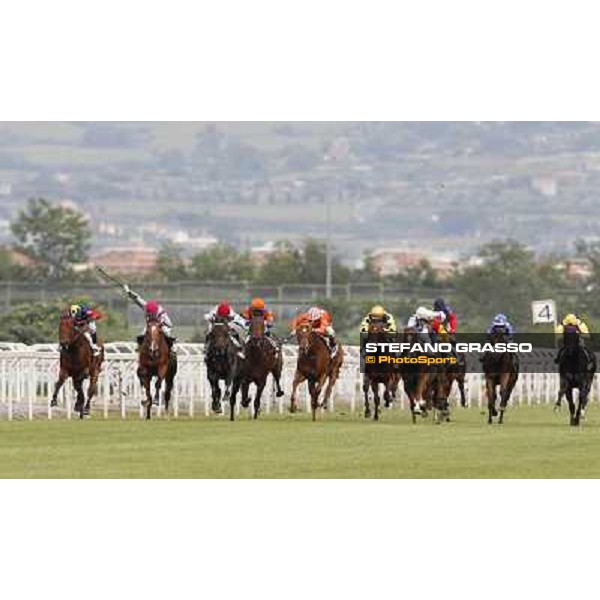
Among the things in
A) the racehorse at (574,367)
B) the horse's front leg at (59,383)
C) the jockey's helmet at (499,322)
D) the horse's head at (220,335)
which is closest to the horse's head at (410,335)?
the jockey's helmet at (499,322)

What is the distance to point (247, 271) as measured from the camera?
121 meters

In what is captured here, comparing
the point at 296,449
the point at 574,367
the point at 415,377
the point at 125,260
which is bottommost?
the point at 296,449

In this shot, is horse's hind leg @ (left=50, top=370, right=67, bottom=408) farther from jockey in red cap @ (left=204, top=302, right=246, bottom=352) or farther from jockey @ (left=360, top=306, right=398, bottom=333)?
jockey @ (left=360, top=306, right=398, bottom=333)

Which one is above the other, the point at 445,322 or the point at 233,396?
the point at 445,322

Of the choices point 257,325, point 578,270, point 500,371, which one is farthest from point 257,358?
point 578,270

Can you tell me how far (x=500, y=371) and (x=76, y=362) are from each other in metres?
6.00

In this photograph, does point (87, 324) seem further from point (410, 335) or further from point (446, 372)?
point (446, 372)

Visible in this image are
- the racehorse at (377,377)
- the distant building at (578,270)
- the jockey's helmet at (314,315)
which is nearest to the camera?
the racehorse at (377,377)

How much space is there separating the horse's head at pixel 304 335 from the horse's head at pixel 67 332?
326cm

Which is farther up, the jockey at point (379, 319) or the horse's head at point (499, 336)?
the jockey at point (379, 319)

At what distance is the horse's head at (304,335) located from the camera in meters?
35.4

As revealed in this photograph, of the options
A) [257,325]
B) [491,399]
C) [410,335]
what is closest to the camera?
[491,399]

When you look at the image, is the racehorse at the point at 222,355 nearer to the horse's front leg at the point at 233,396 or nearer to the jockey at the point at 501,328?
the horse's front leg at the point at 233,396

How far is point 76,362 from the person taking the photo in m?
34.8
